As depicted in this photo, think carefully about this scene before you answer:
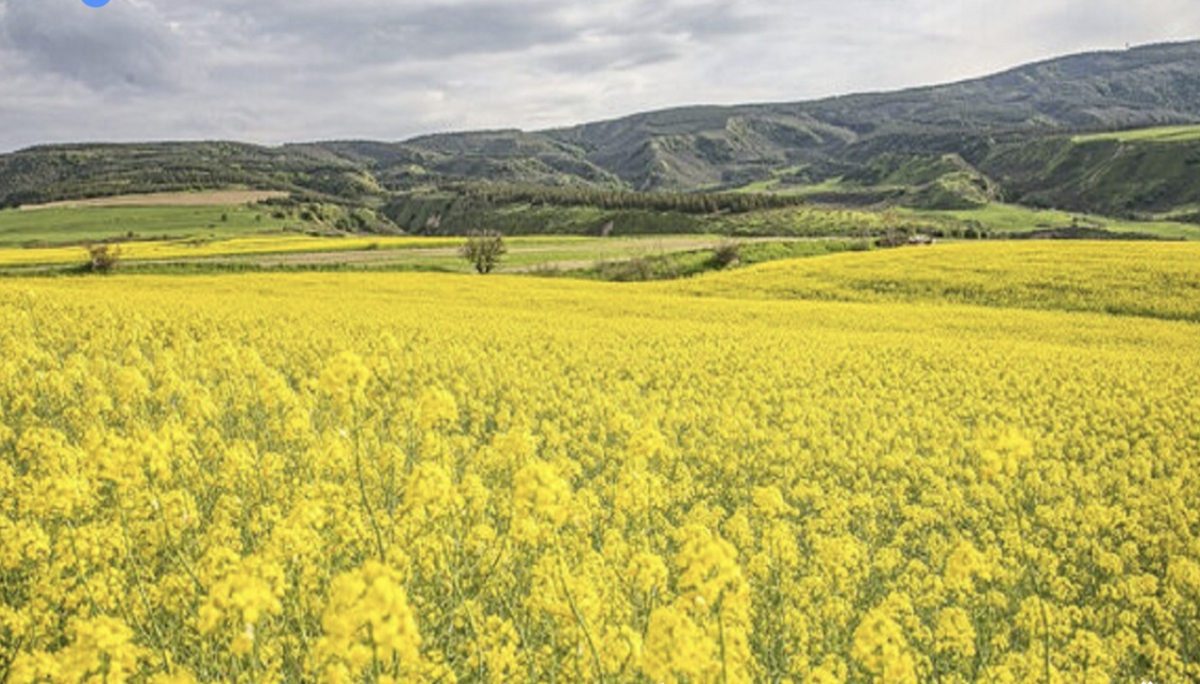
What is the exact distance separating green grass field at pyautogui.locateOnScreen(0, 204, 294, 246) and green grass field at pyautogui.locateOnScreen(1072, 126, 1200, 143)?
533ft

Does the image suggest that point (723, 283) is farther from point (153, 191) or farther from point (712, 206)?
point (153, 191)

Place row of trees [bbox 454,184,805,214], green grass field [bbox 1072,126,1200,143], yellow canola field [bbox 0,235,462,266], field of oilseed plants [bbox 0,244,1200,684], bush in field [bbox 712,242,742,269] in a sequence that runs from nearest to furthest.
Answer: field of oilseed plants [bbox 0,244,1200,684] → bush in field [bbox 712,242,742,269] → yellow canola field [bbox 0,235,462,266] → row of trees [bbox 454,184,805,214] → green grass field [bbox 1072,126,1200,143]

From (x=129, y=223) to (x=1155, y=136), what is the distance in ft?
624

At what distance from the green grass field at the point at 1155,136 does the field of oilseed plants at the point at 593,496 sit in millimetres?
171789

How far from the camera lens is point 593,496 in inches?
314

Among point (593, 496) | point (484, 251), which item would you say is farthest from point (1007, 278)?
point (484, 251)

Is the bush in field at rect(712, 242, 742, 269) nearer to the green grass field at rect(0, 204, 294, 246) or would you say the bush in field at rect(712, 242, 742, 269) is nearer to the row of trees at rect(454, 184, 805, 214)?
the green grass field at rect(0, 204, 294, 246)

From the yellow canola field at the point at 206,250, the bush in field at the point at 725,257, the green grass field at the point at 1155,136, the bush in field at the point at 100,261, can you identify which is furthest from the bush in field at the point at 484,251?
the green grass field at the point at 1155,136

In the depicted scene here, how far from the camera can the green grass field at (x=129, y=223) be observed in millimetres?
100500

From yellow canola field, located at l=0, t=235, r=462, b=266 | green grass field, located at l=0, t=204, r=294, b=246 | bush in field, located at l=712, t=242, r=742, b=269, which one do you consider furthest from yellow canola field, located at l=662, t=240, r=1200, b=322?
green grass field, located at l=0, t=204, r=294, b=246

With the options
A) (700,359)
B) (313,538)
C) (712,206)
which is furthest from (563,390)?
(712,206)

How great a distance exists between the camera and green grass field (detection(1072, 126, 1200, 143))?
6545 inches

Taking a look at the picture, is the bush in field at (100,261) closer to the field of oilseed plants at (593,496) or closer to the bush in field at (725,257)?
the field of oilseed plants at (593,496)

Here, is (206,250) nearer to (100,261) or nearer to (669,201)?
(100,261)
